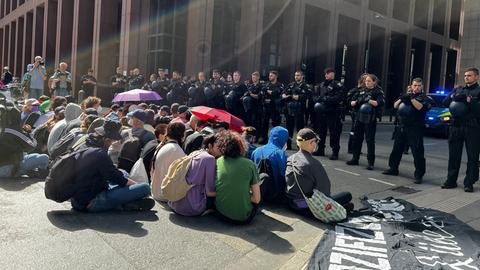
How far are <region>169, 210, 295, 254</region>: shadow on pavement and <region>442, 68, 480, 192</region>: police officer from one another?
13.6 feet

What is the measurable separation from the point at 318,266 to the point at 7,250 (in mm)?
2819

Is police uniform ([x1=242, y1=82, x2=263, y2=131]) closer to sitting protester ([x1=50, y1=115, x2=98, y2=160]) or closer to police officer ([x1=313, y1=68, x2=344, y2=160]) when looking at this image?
police officer ([x1=313, y1=68, x2=344, y2=160])

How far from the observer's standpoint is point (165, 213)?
18.5 ft

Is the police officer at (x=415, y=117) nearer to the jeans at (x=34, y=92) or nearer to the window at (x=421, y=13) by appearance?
the jeans at (x=34, y=92)

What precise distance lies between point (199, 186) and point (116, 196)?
967 millimetres

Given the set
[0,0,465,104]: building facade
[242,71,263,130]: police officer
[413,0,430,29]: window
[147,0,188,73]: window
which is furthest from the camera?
[413,0,430,29]: window

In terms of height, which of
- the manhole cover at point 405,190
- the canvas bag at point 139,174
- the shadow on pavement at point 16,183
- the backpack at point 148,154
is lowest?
the shadow on pavement at point 16,183

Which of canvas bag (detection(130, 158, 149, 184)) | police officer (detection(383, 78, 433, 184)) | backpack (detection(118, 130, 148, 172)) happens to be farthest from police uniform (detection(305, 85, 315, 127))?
canvas bag (detection(130, 158, 149, 184))

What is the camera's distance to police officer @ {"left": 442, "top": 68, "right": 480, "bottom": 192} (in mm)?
7652

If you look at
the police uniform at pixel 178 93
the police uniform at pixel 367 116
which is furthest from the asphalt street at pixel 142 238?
the police uniform at pixel 178 93

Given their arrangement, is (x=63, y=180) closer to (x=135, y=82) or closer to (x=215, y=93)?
(x=215, y=93)

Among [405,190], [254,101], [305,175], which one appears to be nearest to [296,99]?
[254,101]

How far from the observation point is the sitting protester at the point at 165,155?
5855 mm

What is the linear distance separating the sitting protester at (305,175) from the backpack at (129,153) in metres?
2.19
